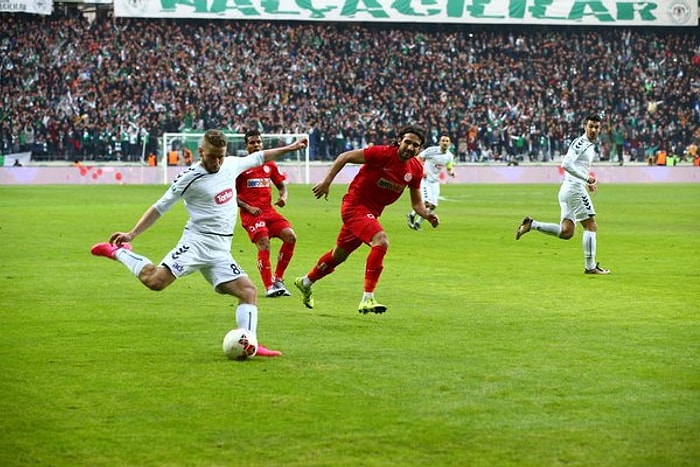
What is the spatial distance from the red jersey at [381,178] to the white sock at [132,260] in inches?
132

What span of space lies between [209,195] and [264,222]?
201 inches

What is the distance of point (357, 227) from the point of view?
13.3 metres

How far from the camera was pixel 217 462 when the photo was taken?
6656 millimetres

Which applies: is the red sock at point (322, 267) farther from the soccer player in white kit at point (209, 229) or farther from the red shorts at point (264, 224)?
the soccer player in white kit at point (209, 229)

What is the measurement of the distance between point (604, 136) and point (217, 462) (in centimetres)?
5761

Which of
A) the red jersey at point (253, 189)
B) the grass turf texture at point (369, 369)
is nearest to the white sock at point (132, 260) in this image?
the grass turf texture at point (369, 369)

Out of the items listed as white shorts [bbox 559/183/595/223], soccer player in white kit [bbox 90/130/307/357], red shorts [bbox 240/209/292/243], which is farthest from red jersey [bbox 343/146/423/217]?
white shorts [bbox 559/183/595/223]

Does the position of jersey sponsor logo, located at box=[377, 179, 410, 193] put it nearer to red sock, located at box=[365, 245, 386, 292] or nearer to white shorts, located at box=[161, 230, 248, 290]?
red sock, located at box=[365, 245, 386, 292]

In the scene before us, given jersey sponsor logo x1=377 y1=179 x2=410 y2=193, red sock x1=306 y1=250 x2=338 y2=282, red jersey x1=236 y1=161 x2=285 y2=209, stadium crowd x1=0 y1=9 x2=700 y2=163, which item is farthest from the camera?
stadium crowd x1=0 y1=9 x2=700 y2=163

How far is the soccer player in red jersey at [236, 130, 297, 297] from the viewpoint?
1498cm

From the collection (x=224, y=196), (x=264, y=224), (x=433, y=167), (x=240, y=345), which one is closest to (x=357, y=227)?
(x=264, y=224)

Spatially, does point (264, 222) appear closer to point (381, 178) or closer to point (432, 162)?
point (381, 178)

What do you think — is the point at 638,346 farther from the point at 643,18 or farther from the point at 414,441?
the point at 643,18

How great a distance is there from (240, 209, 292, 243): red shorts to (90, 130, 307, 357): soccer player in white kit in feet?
15.6
